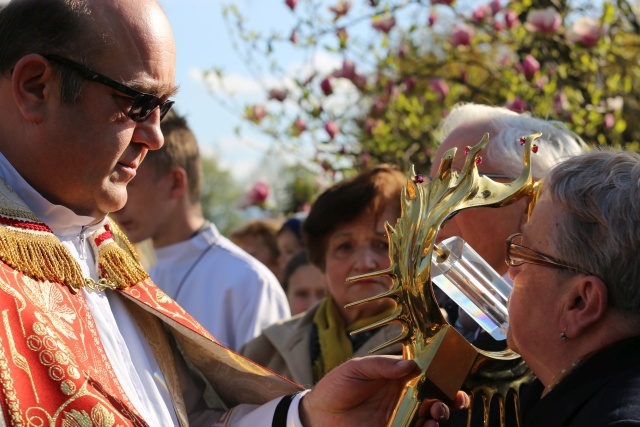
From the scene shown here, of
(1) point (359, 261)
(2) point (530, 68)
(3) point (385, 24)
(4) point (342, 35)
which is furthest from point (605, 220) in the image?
(4) point (342, 35)

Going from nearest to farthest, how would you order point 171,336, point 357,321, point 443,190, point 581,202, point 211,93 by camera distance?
point 581,202 < point 443,190 < point 171,336 < point 357,321 < point 211,93

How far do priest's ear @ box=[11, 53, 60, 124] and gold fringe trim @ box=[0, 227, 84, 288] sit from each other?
0.28 metres

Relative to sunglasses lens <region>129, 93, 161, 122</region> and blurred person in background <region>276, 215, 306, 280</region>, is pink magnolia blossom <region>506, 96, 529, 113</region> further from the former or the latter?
sunglasses lens <region>129, 93, 161, 122</region>

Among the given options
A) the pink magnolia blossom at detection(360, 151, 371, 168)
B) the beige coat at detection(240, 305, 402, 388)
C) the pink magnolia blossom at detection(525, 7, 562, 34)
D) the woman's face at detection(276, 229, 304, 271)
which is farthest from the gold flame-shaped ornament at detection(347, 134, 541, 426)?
the woman's face at detection(276, 229, 304, 271)

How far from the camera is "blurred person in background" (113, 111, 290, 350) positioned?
4516 mm

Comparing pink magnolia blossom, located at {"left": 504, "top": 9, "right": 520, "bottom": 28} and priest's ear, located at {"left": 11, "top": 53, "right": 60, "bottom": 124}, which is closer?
priest's ear, located at {"left": 11, "top": 53, "right": 60, "bottom": 124}

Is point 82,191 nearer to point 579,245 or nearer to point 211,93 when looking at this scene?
point 579,245

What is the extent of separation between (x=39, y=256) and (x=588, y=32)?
11.8 feet

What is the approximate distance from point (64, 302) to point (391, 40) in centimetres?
466

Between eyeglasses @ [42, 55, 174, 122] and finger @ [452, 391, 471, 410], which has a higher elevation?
eyeglasses @ [42, 55, 174, 122]

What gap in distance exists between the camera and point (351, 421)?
8.50ft

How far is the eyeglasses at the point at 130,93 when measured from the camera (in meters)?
2.51

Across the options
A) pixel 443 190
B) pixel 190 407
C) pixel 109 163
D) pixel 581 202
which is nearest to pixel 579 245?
pixel 581 202

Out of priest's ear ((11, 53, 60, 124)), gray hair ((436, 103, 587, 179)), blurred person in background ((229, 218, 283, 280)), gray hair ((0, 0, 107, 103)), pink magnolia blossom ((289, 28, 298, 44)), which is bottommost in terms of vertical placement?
blurred person in background ((229, 218, 283, 280))
